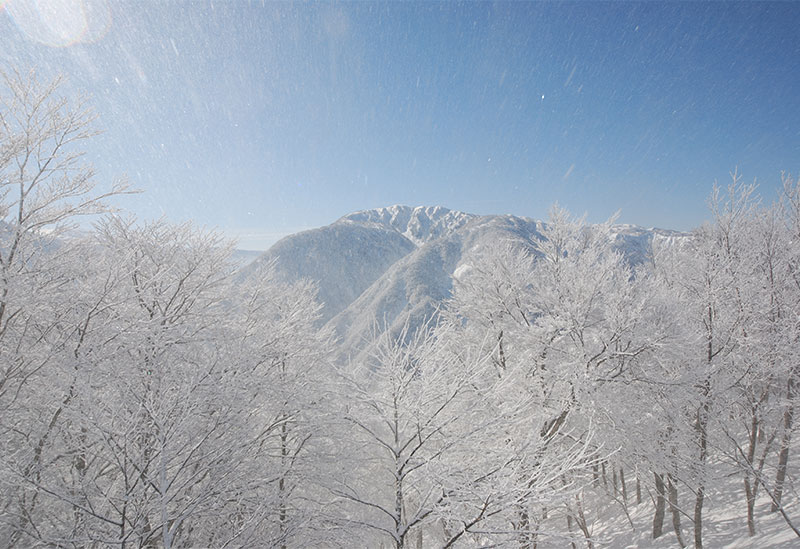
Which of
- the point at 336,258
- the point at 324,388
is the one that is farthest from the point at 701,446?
the point at 336,258

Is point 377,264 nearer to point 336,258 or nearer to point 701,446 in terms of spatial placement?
point 336,258

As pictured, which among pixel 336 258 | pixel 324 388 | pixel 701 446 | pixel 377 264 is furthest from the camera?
pixel 377 264

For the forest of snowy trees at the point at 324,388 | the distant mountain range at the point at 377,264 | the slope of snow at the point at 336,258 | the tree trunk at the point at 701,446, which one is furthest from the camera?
the slope of snow at the point at 336,258

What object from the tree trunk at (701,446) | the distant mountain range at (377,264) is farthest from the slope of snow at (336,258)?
the tree trunk at (701,446)

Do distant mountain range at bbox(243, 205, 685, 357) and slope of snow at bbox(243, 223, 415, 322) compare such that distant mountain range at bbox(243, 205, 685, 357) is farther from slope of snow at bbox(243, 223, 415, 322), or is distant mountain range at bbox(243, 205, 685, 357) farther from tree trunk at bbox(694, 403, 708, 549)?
tree trunk at bbox(694, 403, 708, 549)

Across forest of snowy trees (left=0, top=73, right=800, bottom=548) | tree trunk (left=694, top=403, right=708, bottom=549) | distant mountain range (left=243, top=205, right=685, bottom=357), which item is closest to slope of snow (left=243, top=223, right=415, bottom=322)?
distant mountain range (left=243, top=205, right=685, bottom=357)

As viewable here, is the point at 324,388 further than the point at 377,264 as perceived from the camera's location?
No

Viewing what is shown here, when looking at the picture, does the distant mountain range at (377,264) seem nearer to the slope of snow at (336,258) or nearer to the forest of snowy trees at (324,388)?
the slope of snow at (336,258)

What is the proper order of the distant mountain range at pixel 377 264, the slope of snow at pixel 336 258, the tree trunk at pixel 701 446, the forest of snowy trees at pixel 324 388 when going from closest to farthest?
the forest of snowy trees at pixel 324 388, the tree trunk at pixel 701 446, the distant mountain range at pixel 377 264, the slope of snow at pixel 336 258
